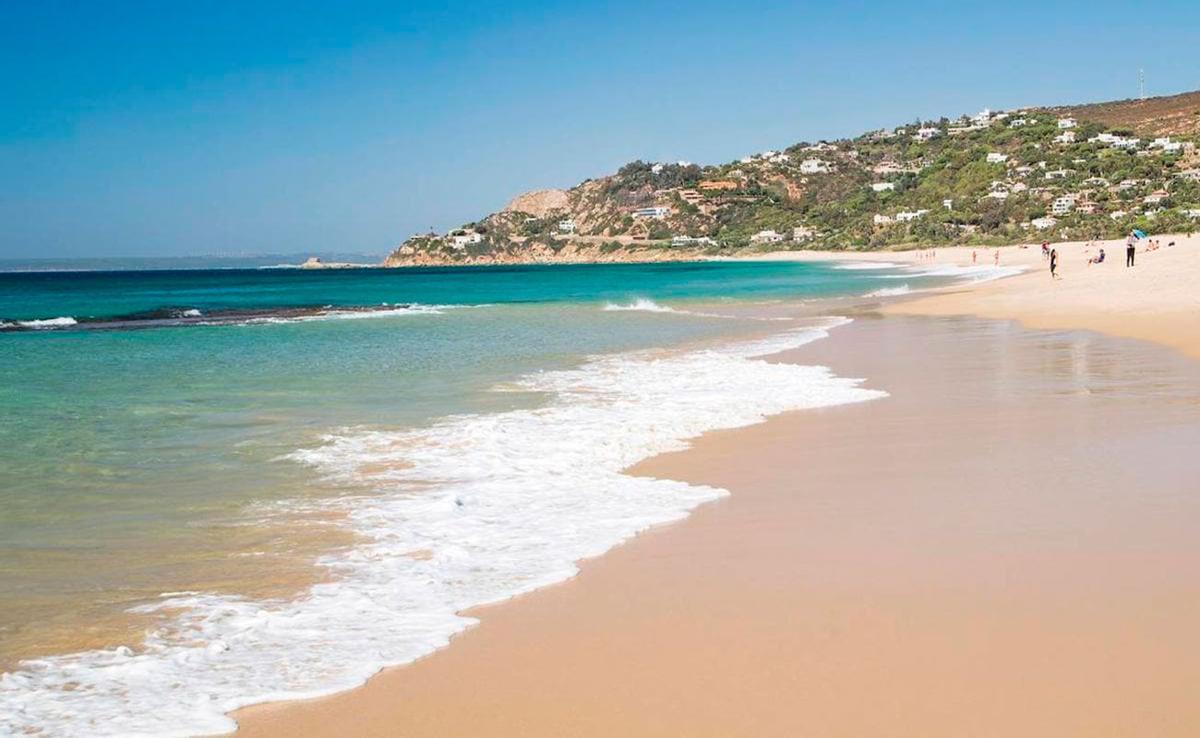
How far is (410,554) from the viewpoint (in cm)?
556

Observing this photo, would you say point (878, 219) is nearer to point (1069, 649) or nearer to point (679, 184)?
point (679, 184)

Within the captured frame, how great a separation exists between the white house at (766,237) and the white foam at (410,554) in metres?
123

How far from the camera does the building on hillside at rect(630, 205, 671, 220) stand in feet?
534

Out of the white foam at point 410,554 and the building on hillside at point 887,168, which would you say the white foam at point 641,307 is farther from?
the building on hillside at point 887,168

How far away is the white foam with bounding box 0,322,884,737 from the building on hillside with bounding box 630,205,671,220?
154 meters

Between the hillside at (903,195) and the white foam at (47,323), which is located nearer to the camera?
the white foam at (47,323)

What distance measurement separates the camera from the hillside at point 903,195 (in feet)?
307

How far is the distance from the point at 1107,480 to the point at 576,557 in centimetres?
371

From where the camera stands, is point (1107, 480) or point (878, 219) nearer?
point (1107, 480)

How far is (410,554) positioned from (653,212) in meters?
163

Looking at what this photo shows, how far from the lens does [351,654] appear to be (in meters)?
4.10

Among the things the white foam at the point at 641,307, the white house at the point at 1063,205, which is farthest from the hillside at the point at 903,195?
the white foam at the point at 641,307

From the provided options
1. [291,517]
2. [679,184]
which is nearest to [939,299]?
[291,517]

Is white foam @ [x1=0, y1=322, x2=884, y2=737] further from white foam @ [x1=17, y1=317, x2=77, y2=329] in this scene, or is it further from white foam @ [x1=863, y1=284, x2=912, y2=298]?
white foam @ [x1=17, y1=317, x2=77, y2=329]
